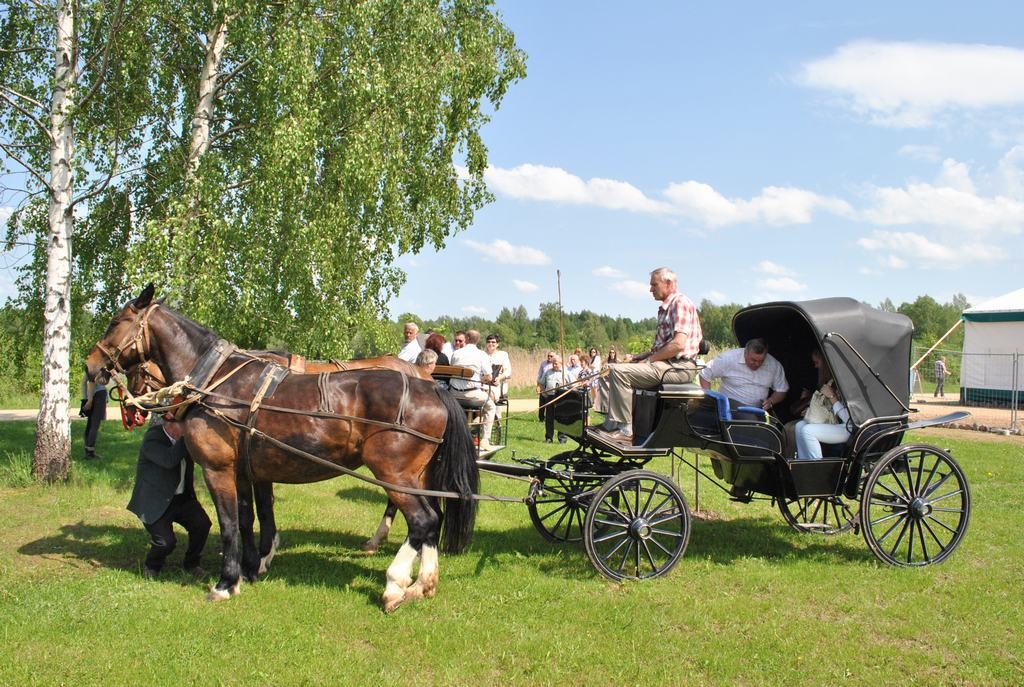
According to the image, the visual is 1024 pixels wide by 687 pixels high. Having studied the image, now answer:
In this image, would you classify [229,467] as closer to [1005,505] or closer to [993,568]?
[993,568]

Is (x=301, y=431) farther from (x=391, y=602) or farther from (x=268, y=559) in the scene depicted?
(x=391, y=602)

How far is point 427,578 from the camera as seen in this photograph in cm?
579

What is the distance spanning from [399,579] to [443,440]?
1069mm

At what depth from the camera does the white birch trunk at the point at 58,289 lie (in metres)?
9.49

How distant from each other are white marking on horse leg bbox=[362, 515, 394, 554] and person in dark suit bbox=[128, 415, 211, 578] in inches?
56.0

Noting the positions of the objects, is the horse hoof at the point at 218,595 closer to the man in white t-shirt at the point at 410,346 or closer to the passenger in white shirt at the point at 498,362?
the man in white t-shirt at the point at 410,346

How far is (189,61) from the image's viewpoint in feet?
39.5

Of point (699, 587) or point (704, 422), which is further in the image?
point (704, 422)

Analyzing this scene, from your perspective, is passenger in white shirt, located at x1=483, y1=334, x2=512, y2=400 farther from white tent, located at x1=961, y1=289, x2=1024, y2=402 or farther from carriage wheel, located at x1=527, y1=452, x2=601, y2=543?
white tent, located at x1=961, y1=289, x2=1024, y2=402

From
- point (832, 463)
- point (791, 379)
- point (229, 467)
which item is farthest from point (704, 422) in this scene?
point (229, 467)

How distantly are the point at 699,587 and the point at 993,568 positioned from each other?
2559mm

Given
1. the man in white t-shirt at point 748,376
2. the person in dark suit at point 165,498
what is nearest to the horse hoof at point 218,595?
the person in dark suit at point 165,498

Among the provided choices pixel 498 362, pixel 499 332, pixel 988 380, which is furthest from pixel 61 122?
pixel 499 332

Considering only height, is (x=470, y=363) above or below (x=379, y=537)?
above
